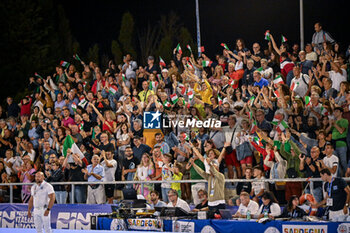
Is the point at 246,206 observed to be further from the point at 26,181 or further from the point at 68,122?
the point at 68,122

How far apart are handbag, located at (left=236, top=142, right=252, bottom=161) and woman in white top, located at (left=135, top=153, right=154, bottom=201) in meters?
2.42

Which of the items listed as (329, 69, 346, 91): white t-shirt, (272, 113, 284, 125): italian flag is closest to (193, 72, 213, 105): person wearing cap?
(272, 113, 284, 125): italian flag

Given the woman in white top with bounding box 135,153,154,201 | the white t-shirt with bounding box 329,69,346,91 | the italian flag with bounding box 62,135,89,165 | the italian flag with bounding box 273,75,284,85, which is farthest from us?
the italian flag with bounding box 62,135,89,165

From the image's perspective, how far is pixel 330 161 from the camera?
45.2 feet

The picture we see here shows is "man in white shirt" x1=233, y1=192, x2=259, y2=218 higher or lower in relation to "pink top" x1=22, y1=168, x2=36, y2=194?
lower

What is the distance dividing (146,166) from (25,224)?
14.6 feet

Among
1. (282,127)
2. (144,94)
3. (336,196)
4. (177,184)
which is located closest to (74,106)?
(144,94)

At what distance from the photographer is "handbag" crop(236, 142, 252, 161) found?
50.5ft

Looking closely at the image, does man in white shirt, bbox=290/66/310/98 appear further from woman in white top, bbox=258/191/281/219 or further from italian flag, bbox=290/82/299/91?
woman in white top, bbox=258/191/281/219

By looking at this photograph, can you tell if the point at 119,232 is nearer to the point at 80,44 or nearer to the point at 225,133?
the point at 225,133

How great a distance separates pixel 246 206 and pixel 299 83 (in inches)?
186

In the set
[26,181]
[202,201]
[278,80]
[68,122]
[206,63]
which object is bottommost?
[202,201]

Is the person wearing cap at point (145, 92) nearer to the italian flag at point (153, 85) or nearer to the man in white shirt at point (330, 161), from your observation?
the italian flag at point (153, 85)

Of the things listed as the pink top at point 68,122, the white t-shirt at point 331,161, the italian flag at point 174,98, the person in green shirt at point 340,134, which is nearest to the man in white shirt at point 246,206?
the white t-shirt at point 331,161
